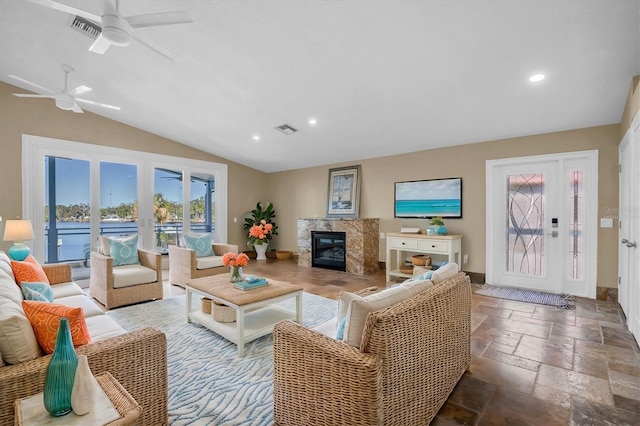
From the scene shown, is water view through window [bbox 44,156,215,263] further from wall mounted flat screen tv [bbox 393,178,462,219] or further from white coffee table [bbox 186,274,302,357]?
wall mounted flat screen tv [bbox 393,178,462,219]

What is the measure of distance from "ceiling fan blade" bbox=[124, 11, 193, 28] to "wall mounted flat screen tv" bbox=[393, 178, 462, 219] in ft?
14.6

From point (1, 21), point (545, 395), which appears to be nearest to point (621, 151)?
point (545, 395)

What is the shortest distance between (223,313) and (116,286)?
184 cm

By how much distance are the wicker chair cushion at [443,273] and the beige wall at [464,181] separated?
10.2 feet

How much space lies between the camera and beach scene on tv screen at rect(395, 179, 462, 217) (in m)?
5.13

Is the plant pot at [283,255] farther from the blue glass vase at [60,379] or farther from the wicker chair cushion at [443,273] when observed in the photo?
the blue glass vase at [60,379]

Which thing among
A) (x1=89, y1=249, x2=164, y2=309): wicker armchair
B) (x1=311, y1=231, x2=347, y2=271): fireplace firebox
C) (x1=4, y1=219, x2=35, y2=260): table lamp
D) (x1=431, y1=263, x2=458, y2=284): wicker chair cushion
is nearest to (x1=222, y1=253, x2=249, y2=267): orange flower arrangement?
(x1=89, y1=249, x2=164, y2=309): wicker armchair

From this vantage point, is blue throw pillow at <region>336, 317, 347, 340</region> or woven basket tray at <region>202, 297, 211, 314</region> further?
woven basket tray at <region>202, 297, 211, 314</region>

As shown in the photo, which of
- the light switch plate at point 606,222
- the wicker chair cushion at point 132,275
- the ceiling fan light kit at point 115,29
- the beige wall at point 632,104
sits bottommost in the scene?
the wicker chair cushion at point 132,275

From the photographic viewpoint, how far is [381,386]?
4.30 ft

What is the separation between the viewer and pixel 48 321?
1385 millimetres

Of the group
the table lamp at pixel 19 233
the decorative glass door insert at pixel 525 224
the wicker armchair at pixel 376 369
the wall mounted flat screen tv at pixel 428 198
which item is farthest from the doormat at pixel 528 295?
the table lamp at pixel 19 233

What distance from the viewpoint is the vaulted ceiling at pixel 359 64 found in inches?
97.6

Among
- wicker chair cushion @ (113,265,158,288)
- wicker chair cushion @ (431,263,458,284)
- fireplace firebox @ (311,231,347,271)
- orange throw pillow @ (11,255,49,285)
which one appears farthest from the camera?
fireplace firebox @ (311,231,347,271)
